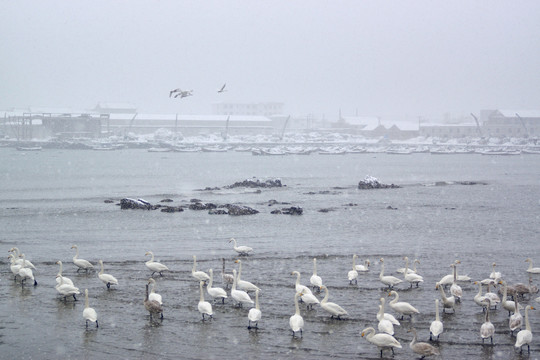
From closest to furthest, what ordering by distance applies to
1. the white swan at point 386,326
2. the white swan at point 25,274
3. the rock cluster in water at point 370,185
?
1. the white swan at point 386,326
2. the white swan at point 25,274
3. the rock cluster in water at point 370,185

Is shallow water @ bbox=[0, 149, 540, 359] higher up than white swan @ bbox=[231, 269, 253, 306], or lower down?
lower down

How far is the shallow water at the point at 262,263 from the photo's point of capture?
10.3m

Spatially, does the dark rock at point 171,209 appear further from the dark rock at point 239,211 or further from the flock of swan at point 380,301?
the flock of swan at point 380,301

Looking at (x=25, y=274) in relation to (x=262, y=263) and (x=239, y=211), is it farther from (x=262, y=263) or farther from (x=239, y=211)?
(x=239, y=211)

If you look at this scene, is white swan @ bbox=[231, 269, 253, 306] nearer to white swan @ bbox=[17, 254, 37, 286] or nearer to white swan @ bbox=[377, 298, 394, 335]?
white swan @ bbox=[377, 298, 394, 335]

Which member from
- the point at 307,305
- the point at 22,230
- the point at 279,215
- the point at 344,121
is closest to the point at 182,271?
the point at 307,305

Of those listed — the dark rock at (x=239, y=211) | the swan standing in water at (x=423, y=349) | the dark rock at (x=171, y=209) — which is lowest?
the dark rock at (x=171, y=209)

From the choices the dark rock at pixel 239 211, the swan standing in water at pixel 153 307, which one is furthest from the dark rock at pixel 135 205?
the swan standing in water at pixel 153 307

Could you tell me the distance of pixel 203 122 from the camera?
162 metres

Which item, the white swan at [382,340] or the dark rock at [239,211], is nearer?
the white swan at [382,340]

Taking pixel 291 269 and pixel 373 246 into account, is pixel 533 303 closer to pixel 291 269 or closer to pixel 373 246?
pixel 291 269

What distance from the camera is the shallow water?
33.7 feet

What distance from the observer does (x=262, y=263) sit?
16.7m

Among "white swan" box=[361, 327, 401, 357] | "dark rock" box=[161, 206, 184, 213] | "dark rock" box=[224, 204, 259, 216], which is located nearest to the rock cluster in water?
"dark rock" box=[224, 204, 259, 216]
